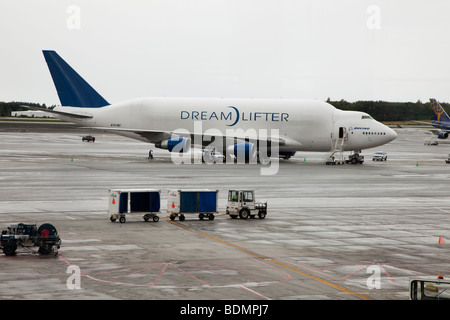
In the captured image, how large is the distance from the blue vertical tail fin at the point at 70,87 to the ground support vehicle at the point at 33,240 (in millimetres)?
57927

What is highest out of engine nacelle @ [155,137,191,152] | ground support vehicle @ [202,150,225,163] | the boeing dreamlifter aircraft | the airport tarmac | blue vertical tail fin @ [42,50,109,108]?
blue vertical tail fin @ [42,50,109,108]

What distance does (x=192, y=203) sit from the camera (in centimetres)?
3972

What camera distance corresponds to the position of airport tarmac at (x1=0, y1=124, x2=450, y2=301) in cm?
2312

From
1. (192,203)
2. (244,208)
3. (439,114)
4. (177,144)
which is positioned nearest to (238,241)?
(192,203)

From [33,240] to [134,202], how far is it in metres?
10.7

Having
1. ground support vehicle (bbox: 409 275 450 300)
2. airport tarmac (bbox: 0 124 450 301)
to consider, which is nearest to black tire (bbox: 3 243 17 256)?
airport tarmac (bbox: 0 124 450 301)

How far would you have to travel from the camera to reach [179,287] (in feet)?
75.5

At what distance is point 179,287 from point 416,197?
108 ft

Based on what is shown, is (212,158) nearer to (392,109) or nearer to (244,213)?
(244,213)

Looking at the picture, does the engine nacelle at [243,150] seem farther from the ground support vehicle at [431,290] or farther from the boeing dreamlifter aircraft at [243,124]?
the ground support vehicle at [431,290]

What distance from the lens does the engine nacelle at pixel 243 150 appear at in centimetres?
7800

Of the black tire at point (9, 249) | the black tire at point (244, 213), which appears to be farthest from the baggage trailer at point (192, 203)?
the black tire at point (9, 249)

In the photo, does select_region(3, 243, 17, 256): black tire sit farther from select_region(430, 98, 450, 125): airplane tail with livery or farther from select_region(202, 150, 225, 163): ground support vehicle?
select_region(430, 98, 450, 125): airplane tail with livery

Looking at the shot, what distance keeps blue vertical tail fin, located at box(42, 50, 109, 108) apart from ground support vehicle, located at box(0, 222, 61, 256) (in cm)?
5793
